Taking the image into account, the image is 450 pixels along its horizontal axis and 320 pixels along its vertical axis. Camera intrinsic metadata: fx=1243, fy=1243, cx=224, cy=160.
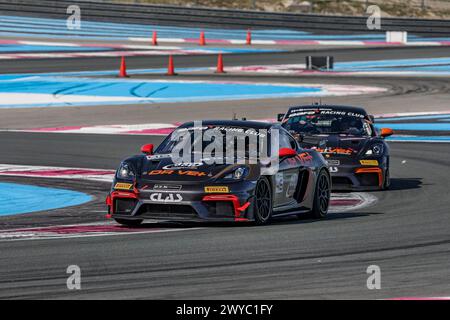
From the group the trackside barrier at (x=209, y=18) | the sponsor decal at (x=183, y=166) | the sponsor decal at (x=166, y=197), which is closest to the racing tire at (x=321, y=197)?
the sponsor decal at (x=183, y=166)

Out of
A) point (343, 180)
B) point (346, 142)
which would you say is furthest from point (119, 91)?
point (343, 180)

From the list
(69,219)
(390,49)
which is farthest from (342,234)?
(390,49)

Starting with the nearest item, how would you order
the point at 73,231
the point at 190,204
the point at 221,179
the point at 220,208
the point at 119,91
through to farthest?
the point at 73,231
the point at 190,204
the point at 220,208
the point at 221,179
the point at 119,91

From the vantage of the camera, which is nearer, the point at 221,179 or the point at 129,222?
the point at 221,179

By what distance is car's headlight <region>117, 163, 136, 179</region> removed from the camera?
1330 centimetres

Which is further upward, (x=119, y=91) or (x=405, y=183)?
(x=119, y=91)

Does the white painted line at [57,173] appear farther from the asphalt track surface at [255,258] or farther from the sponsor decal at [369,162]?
the sponsor decal at [369,162]

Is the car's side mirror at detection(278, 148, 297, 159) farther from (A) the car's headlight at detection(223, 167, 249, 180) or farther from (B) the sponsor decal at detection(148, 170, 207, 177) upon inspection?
(B) the sponsor decal at detection(148, 170, 207, 177)

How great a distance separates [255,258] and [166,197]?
2365mm

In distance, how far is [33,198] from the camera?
16.0m

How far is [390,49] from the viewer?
52719 mm

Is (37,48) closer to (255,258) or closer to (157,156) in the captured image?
(157,156)

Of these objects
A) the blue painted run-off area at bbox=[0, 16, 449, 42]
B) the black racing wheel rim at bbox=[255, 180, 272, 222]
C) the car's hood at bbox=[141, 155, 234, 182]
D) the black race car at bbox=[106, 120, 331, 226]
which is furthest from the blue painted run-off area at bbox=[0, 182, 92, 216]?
the blue painted run-off area at bbox=[0, 16, 449, 42]

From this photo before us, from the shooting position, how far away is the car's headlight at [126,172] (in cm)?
1330
